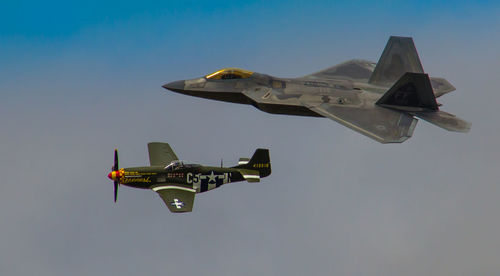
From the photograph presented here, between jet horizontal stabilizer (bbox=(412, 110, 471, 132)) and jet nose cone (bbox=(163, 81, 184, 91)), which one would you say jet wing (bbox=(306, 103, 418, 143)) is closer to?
jet horizontal stabilizer (bbox=(412, 110, 471, 132))

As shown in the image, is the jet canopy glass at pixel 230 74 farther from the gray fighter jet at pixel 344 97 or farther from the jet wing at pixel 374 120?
the jet wing at pixel 374 120

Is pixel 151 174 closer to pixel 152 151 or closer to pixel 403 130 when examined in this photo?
pixel 152 151

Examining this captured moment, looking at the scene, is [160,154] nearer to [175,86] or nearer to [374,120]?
[175,86]

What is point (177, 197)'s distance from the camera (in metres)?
58.4

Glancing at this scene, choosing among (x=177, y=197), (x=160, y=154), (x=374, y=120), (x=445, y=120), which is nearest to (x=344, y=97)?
(x=374, y=120)

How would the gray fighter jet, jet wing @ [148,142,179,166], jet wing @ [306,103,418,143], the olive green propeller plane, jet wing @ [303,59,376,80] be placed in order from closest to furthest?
jet wing @ [306,103,418,143], the gray fighter jet, the olive green propeller plane, jet wing @ [148,142,179,166], jet wing @ [303,59,376,80]

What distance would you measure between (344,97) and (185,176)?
1112 centimetres

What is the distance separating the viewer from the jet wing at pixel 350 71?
65.6 m

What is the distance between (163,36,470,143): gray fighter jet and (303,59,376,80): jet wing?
2126mm

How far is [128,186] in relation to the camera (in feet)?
199

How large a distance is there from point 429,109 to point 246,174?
39.9 ft

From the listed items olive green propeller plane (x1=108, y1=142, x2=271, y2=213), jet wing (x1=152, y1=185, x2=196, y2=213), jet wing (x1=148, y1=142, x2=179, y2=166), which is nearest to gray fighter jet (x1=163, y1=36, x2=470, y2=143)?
olive green propeller plane (x1=108, y1=142, x2=271, y2=213)

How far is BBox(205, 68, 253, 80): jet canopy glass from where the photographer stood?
61344 millimetres

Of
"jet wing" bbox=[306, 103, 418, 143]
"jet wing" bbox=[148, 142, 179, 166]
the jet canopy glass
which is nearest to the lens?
"jet wing" bbox=[306, 103, 418, 143]
